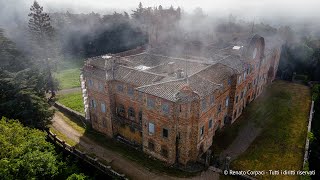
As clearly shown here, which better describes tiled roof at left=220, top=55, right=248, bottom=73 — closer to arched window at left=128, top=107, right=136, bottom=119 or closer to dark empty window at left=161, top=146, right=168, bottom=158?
arched window at left=128, top=107, right=136, bottom=119

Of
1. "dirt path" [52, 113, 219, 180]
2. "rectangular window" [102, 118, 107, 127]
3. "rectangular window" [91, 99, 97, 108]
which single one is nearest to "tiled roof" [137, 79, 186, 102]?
"dirt path" [52, 113, 219, 180]

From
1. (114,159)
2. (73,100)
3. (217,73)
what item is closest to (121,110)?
(114,159)

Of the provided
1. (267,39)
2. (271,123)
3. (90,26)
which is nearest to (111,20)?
(90,26)

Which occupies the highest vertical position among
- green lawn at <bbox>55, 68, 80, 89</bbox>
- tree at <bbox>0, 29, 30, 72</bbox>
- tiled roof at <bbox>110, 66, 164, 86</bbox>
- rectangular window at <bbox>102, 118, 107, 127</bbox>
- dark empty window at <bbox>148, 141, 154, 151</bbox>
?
tree at <bbox>0, 29, 30, 72</bbox>

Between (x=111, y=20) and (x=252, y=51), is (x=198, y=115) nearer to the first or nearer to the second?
(x=252, y=51)

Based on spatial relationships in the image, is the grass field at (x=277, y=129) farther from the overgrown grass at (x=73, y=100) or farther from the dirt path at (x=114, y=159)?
the overgrown grass at (x=73, y=100)

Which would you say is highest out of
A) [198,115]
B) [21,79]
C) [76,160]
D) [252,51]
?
[252,51]
